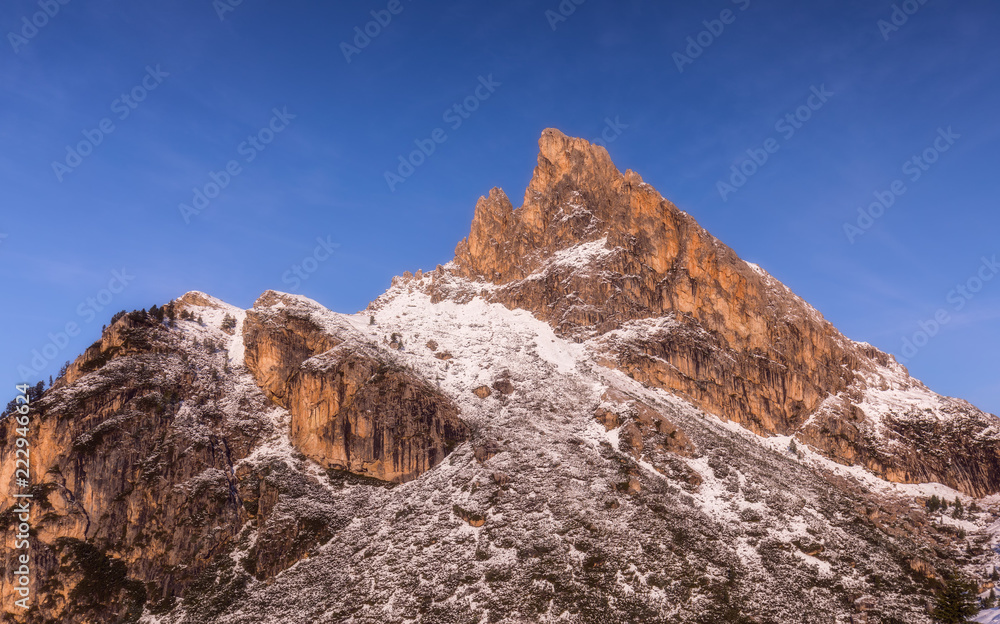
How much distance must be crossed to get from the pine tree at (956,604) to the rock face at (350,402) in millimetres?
63477

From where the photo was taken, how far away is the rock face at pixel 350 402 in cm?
10175

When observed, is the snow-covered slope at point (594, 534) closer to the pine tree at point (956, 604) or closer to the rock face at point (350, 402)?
the pine tree at point (956, 604)

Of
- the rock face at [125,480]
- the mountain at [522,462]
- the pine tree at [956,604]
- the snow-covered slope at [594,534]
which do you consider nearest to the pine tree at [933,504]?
the mountain at [522,462]

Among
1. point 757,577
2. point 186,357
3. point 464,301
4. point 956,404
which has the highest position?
point 464,301

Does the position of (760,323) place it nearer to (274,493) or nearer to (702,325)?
(702,325)

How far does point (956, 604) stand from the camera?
67188mm

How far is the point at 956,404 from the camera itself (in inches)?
5128

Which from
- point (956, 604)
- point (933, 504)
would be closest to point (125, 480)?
point (956, 604)

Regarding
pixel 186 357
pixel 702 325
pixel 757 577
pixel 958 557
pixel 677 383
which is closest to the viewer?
pixel 757 577

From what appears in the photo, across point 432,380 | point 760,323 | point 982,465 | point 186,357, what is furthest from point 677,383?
point 186,357

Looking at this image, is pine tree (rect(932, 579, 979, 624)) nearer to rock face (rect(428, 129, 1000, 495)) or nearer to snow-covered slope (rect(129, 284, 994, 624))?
snow-covered slope (rect(129, 284, 994, 624))

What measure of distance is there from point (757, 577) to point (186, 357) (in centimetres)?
9142

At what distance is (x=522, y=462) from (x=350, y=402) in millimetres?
29707

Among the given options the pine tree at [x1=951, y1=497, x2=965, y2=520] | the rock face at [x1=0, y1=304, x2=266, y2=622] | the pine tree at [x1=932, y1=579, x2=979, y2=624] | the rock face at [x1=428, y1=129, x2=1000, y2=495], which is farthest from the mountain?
the pine tree at [x1=932, y1=579, x2=979, y2=624]
